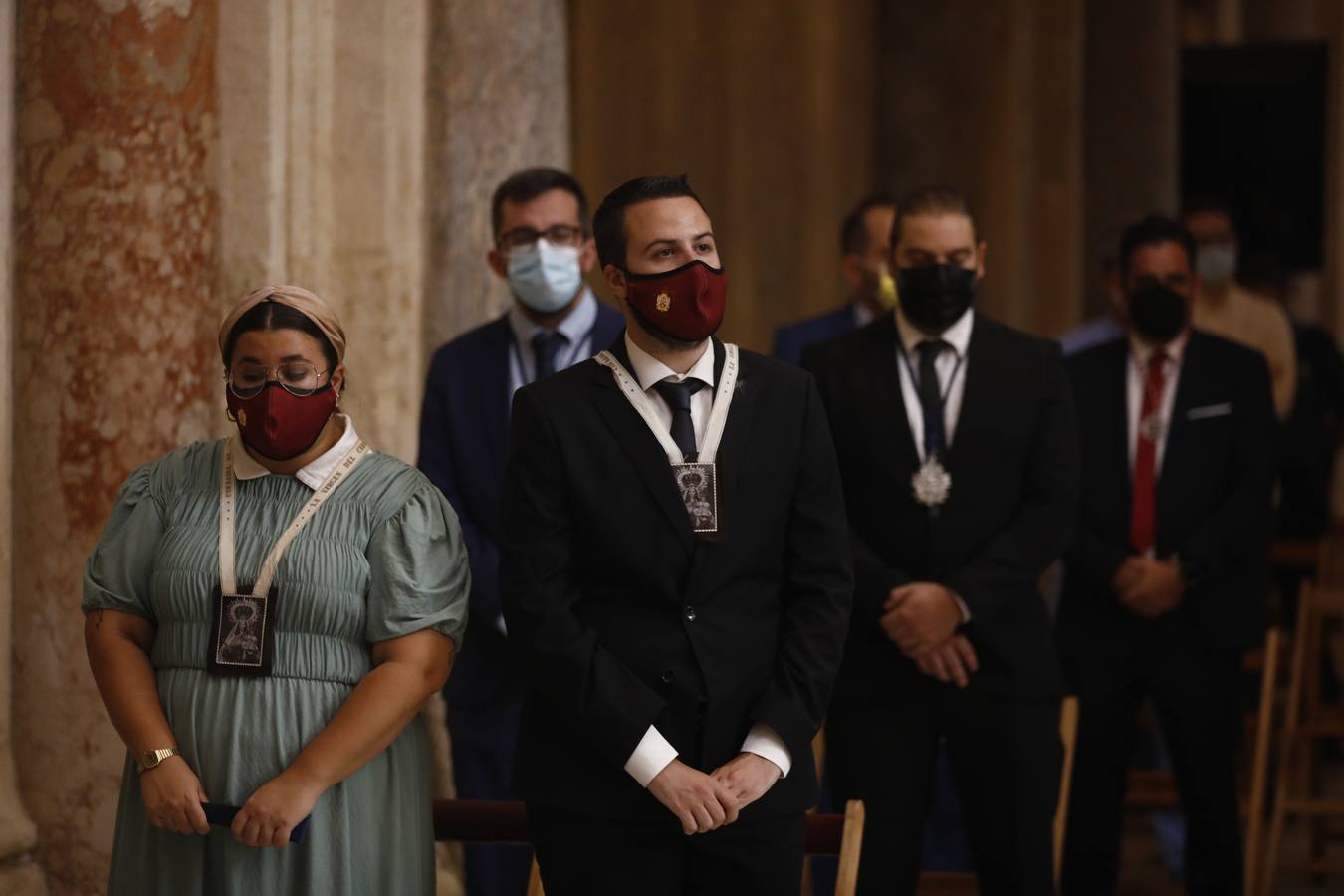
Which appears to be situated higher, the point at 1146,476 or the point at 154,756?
the point at 1146,476

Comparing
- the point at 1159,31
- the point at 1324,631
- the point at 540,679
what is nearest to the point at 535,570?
the point at 540,679

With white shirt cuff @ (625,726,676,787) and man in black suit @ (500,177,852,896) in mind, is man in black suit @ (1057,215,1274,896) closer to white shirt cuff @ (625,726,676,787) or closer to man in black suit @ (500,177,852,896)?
man in black suit @ (500,177,852,896)

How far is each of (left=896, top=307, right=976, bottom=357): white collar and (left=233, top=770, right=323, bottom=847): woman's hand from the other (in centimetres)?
175

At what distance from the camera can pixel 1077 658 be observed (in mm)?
4492

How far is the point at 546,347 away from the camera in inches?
164

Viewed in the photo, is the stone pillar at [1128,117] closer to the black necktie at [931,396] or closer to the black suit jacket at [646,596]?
the black necktie at [931,396]

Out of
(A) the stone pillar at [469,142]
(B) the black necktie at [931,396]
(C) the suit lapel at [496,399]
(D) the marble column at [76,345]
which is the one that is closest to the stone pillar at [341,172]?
(A) the stone pillar at [469,142]

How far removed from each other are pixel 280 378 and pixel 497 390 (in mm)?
1236

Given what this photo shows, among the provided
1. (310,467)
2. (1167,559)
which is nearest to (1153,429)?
(1167,559)

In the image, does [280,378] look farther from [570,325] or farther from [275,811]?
[570,325]

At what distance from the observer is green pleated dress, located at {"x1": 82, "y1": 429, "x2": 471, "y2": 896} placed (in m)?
2.87

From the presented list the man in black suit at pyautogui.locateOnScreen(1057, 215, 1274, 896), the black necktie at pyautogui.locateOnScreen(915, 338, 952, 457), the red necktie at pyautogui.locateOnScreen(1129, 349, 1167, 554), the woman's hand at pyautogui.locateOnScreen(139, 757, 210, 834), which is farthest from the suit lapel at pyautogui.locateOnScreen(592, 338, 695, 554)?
the red necktie at pyautogui.locateOnScreen(1129, 349, 1167, 554)

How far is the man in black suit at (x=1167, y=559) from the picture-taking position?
446cm

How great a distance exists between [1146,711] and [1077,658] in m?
3.42
